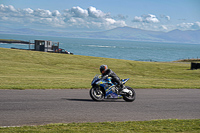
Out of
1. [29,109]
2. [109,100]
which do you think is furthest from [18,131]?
[109,100]

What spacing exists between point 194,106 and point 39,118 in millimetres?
7225

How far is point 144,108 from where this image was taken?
463 inches

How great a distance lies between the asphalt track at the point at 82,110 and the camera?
919 centimetres

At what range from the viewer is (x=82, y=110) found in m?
10.7

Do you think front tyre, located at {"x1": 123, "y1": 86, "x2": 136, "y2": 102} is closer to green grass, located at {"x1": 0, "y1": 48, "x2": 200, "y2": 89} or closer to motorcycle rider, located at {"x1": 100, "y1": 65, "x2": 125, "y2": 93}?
motorcycle rider, located at {"x1": 100, "y1": 65, "x2": 125, "y2": 93}

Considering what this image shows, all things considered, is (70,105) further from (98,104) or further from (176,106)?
(176,106)

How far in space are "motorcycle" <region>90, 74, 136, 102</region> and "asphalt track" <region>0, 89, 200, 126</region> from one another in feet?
1.20

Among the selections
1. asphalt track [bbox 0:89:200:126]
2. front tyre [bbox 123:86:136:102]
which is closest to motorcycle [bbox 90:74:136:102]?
front tyre [bbox 123:86:136:102]

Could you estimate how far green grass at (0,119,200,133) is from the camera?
7430 millimetres

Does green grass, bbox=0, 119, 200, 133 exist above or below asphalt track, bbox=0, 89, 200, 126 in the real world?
above

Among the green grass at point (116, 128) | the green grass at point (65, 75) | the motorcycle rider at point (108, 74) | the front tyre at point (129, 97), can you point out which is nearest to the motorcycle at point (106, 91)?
the front tyre at point (129, 97)

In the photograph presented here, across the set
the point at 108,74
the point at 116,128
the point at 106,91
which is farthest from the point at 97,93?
the point at 116,128

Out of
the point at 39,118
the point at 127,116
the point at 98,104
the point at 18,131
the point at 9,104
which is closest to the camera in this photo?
the point at 18,131

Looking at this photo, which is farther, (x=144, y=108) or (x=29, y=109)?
(x=144, y=108)
